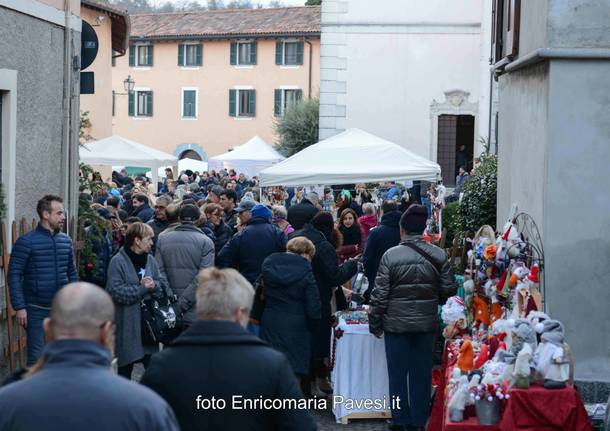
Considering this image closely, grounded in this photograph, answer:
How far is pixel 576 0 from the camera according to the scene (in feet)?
29.4

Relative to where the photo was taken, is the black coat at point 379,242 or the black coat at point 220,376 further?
the black coat at point 379,242

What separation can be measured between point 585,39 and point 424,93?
22.8m

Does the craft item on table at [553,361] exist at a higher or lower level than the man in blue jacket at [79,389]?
lower

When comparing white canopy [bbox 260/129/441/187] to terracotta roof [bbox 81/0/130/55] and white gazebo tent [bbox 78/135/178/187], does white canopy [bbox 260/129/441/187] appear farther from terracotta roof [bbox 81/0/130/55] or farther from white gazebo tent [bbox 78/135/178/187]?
terracotta roof [bbox 81/0/130/55]

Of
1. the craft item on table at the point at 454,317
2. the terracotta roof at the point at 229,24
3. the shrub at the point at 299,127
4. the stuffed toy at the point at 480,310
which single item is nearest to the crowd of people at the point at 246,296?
the craft item on table at the point at 454,317

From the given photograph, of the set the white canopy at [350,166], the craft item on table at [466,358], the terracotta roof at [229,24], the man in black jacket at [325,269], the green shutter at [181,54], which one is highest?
the terracotta roof at [229,24]

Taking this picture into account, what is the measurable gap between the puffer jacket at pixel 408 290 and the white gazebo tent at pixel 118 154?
52.7ft

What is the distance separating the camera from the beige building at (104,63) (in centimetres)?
3173

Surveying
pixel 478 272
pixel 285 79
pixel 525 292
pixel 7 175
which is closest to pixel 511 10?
pixel 478 272

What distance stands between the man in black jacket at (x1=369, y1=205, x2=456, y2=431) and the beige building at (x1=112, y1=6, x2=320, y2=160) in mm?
42182

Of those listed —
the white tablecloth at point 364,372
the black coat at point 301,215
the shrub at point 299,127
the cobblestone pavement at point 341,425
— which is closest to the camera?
the cobblestone pavement at point 341,425

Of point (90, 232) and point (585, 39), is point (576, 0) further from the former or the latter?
point (90, 232)

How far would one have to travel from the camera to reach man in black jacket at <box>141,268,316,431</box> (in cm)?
436

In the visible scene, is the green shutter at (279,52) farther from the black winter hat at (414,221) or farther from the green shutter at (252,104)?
the black winter hat at (414,221)
